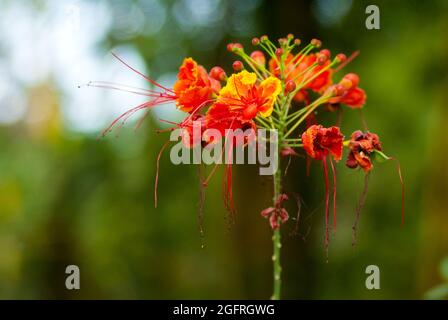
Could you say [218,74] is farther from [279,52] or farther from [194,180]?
[194,180]

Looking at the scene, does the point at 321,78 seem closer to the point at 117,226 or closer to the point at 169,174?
the point at 169,174

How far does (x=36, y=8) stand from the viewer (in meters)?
6.15

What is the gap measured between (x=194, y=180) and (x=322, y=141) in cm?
506

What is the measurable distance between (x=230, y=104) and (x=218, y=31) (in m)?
3.81

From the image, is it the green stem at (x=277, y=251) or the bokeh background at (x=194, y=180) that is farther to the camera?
the bokeh background at (x=194, y=180)

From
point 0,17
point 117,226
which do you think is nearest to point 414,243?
point 117,226

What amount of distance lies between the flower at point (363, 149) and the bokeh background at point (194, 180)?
2672 mm

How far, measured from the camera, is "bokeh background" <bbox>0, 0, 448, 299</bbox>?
487 cm

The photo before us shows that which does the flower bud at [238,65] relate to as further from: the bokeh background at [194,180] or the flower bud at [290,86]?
the bokeh background at [194,180]

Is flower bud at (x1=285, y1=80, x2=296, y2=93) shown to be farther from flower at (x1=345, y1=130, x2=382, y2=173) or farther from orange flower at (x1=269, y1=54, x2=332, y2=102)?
flower at (x1=345, y1=130, x2=382, y2=173)

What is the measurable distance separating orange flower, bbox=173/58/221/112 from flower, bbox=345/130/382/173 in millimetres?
565

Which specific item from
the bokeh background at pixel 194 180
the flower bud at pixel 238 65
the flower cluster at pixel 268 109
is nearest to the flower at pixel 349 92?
the flower cluster at pixel 268 109

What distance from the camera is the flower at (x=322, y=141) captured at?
5.41 feet

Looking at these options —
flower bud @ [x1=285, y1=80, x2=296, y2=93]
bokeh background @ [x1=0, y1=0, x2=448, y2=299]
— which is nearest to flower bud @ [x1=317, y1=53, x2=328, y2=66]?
flower bud @ [x1=285, y1=80, x2=296, y2=93]
